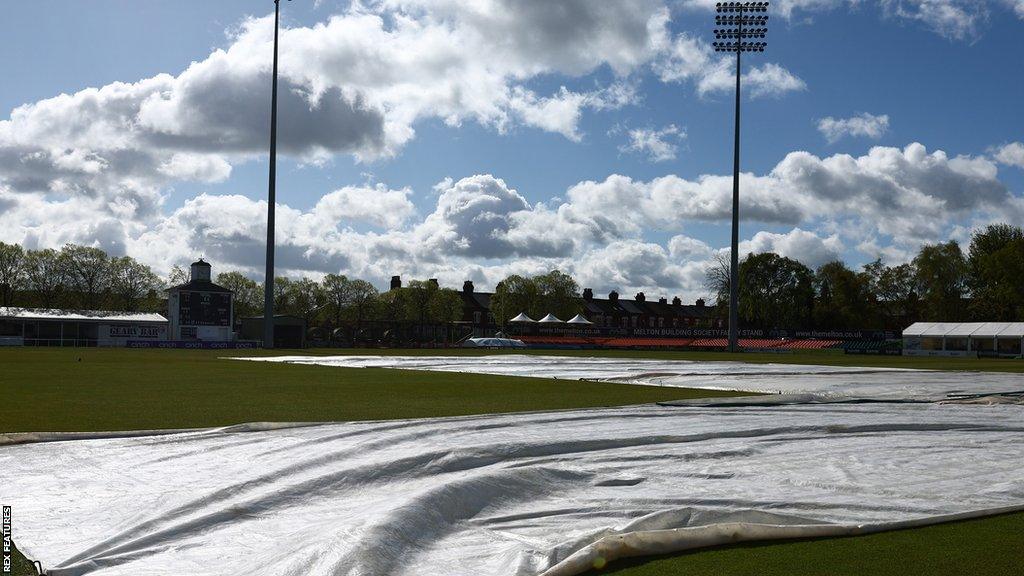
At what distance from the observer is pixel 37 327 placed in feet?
220

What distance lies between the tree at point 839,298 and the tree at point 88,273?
250 ft

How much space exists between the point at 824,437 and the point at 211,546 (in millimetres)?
6048

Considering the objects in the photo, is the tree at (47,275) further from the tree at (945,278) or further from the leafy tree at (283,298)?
the tree at (945,278)

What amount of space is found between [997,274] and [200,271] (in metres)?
70.4

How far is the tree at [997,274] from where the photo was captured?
239ft

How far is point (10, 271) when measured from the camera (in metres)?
83.1

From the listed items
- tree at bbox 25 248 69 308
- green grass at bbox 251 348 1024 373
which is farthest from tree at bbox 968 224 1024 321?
tree at bbox 25 248 69 308

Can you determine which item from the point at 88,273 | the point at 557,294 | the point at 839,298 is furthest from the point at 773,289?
the point at 88,273

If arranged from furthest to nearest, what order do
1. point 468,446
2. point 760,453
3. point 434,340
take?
point 434,340
point 760,453
point 468,446

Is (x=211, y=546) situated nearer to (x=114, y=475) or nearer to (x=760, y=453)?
(x=114, y=475)

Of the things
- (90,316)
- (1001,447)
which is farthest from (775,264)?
(1001,447)

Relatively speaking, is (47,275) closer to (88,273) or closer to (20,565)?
(88,273)

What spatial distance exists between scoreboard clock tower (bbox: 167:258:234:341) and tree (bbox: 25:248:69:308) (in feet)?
69.7

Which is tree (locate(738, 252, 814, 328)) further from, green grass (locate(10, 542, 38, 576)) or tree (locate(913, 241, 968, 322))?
green grass (locate(10, 542, 38, 576))
